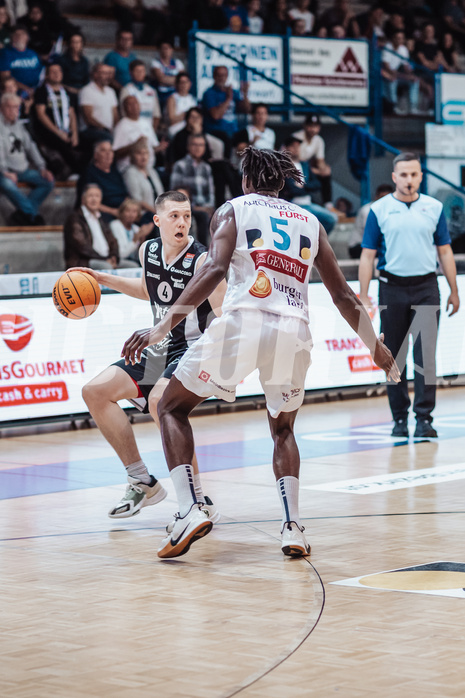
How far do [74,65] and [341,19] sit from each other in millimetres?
6112

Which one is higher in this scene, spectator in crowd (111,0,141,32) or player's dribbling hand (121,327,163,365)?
spectator in crowd (111,0,141,32)

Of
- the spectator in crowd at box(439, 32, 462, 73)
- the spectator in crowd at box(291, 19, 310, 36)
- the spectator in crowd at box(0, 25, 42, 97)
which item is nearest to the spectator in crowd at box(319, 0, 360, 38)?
the spectator in crowd at box(291, 19, 310, 36)

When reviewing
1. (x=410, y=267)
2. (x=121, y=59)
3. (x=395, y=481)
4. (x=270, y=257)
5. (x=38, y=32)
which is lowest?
(x=395, y=481)

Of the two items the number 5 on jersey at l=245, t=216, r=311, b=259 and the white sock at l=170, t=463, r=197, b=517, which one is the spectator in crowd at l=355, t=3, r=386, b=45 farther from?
the white sock at l=170, t=463, r=197, b=517

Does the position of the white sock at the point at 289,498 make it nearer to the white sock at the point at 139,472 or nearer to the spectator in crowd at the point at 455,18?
the white sock at the point at 139,472

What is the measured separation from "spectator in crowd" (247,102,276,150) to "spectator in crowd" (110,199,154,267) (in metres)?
2.69

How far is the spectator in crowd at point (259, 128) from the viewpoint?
1605 centimetres

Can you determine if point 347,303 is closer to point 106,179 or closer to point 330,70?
point 106,179

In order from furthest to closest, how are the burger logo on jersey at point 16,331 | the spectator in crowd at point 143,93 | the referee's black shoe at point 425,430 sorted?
the spectator in crowd at point 143,93, the burger logo on jersey at point 16,331, the referee's black shoe at point 425,430

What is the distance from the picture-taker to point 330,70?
56.9 feet

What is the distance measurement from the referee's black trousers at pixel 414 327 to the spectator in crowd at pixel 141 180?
5.42 meters

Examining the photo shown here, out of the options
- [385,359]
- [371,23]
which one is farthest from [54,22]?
[385,359]

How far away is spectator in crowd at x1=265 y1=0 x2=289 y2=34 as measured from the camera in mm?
17797

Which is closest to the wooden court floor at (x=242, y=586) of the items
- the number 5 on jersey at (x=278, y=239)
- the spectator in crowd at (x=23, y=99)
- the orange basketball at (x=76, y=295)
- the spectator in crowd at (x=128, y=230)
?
the orange basketball at (x=76, y=295)
